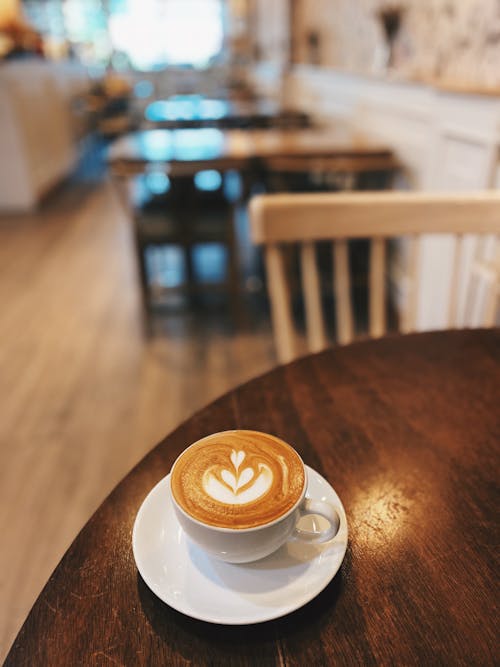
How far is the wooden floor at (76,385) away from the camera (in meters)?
1.39

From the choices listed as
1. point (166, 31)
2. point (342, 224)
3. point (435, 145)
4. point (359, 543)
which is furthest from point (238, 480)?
point (166, 31)

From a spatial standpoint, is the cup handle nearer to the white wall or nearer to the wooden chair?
the wooden chair

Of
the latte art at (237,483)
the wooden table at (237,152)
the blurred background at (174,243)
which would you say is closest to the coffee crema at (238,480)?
the latte art at (237,483)

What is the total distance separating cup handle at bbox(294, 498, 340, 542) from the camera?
379 mm

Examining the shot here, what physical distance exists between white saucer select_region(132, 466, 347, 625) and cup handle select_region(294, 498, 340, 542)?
15mm

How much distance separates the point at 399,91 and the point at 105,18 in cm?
867

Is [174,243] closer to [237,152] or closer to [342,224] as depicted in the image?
[237,152]

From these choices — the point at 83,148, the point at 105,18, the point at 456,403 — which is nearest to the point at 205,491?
the point at 456,403

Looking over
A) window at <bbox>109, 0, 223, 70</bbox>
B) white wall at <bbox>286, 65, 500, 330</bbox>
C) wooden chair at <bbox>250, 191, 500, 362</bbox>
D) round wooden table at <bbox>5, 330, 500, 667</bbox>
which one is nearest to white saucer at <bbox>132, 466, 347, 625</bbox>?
round wooden table at <bbox>5, 330, 500, 667</bbox>

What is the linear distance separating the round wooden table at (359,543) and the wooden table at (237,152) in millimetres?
1748

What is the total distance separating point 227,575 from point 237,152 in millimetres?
2191

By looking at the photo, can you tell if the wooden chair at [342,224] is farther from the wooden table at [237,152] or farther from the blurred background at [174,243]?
the wooden table at [237,152]

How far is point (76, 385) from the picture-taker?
2.02 m

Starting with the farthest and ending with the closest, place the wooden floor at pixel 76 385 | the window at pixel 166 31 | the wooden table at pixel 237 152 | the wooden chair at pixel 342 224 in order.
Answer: the window at pixel 166 31 < the wooden table at pixel 237 152 < the wooden floor at pixel 76 385 < the wooden chair at pixel 342 224
